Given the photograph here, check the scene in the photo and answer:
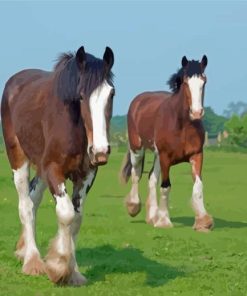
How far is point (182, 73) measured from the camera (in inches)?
524

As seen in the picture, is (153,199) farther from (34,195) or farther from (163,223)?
(34,195)

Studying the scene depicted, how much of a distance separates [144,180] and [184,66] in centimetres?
→ 1106

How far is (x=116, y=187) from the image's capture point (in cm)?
2152

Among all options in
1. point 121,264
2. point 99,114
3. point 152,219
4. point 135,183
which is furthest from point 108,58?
point 135,183

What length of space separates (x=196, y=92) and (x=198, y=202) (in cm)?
166

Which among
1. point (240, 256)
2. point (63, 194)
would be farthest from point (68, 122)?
point (240, 256)

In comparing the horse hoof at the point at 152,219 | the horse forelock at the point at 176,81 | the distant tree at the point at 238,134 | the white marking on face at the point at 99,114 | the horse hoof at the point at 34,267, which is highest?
the white marking on face at the point at 99,114

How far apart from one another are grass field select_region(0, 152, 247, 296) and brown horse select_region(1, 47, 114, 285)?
1.03 feet

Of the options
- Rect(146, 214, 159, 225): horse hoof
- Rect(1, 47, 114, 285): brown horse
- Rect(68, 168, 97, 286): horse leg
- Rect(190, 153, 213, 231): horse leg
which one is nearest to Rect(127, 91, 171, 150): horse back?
Rect(146, 214, 159, 225): horse hoof

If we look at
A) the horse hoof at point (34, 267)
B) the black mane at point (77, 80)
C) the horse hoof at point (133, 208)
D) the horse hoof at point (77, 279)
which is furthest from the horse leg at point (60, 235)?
the horse hoof at point (133, 208)

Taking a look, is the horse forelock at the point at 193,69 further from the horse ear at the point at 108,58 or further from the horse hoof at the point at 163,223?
the horse ear at the point at 108,58

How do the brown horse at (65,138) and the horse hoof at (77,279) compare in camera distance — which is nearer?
the brown horse at (65,138)

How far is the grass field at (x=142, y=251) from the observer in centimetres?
801

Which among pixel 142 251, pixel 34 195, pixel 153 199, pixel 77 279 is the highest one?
pixel 34 195
